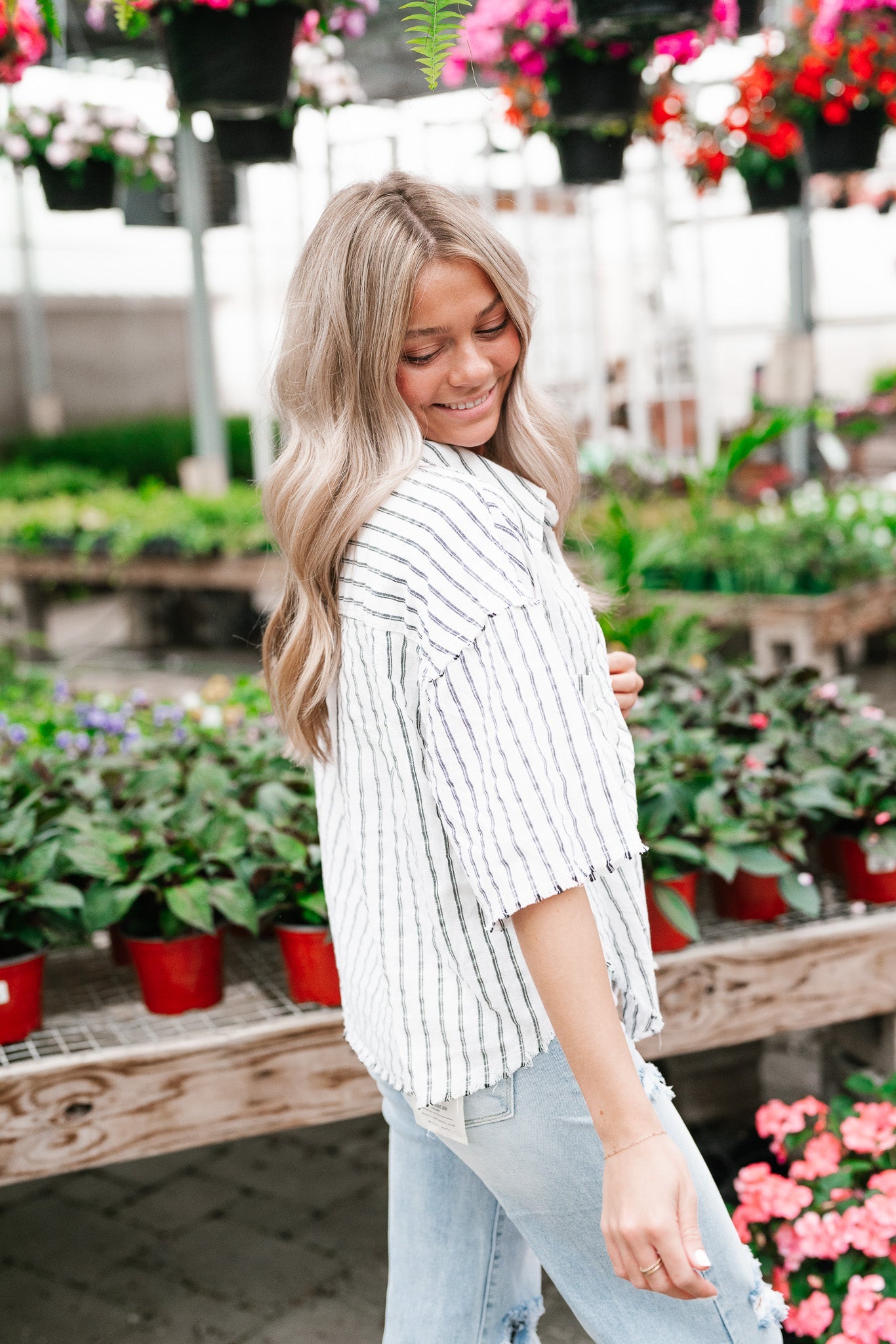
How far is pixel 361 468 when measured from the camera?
1081mm

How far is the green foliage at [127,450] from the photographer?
41.6ft

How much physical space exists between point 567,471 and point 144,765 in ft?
4.17

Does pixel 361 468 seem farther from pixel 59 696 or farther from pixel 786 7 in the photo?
pixel 786 7

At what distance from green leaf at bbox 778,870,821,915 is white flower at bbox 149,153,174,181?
4.58 metres

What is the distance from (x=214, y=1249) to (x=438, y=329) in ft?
5.79

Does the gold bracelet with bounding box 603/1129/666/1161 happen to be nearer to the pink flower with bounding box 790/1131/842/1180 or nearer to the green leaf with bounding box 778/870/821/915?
the pink flower with bounding box 790/1131/842/1180

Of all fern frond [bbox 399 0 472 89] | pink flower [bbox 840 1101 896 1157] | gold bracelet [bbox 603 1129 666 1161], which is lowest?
pink flower [bbox 840 1101 896 1157]

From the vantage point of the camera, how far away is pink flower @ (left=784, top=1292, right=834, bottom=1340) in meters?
1.58

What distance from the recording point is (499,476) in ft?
3.82

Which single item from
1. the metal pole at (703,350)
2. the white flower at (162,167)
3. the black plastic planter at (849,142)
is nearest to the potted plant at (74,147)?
the white flower at (162,167)

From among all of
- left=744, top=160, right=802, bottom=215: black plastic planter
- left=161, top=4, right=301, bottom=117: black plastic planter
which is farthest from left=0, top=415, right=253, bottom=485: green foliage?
left=161, top=4, right=301, bottom=117: black plastic planter

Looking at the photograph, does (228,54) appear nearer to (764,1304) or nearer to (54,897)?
(54,897)

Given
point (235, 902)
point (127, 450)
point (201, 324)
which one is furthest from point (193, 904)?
point (127, 450)

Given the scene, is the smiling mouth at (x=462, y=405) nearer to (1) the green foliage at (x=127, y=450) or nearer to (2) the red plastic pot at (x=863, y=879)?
(2) the red plastic pot at (x=863, y=879)
